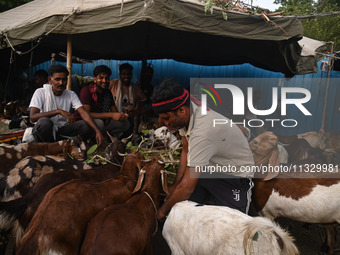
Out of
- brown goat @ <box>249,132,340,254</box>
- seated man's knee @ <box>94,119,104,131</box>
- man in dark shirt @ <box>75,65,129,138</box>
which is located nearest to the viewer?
brown goat @ <box>249,132,340,254</box>

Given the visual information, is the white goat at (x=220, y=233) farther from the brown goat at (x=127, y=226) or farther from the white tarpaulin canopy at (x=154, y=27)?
the white tarpaulin canopy at (x=154, y=27)

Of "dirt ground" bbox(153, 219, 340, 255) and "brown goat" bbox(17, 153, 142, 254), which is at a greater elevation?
"brown goat" bbox(17, 153, 142, 254)

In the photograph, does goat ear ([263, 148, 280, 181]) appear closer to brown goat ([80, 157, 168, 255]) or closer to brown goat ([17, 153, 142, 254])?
brown goat ([80, 157, 168, 255])

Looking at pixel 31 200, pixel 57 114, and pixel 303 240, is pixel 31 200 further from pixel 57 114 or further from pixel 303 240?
pixel 303 240

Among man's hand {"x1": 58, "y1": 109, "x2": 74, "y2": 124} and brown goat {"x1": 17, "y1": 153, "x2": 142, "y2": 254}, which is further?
man's hand {"x1": 58, "y1": 109, "x2": 74, "y2": 124}

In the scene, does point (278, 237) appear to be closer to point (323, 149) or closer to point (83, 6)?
point (83, 6)

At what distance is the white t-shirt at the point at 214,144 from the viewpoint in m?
2.59

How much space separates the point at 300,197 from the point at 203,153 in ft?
5.35

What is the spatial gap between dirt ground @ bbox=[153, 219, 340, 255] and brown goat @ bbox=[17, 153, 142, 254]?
38.7 inches

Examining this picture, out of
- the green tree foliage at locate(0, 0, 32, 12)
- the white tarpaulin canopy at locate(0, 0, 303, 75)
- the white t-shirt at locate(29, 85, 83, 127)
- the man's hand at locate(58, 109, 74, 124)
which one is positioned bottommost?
the man's hand at locate(58, 109, 74, 124)

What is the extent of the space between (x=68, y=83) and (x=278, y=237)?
14.6ft

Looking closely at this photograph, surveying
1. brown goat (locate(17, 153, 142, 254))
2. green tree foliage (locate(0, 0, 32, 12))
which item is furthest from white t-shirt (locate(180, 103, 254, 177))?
green tree foliage (locate(0, 0, 32, 12))

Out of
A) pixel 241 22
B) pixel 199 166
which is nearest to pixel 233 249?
pixel 199 166

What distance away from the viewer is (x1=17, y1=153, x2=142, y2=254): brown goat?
2287mm
